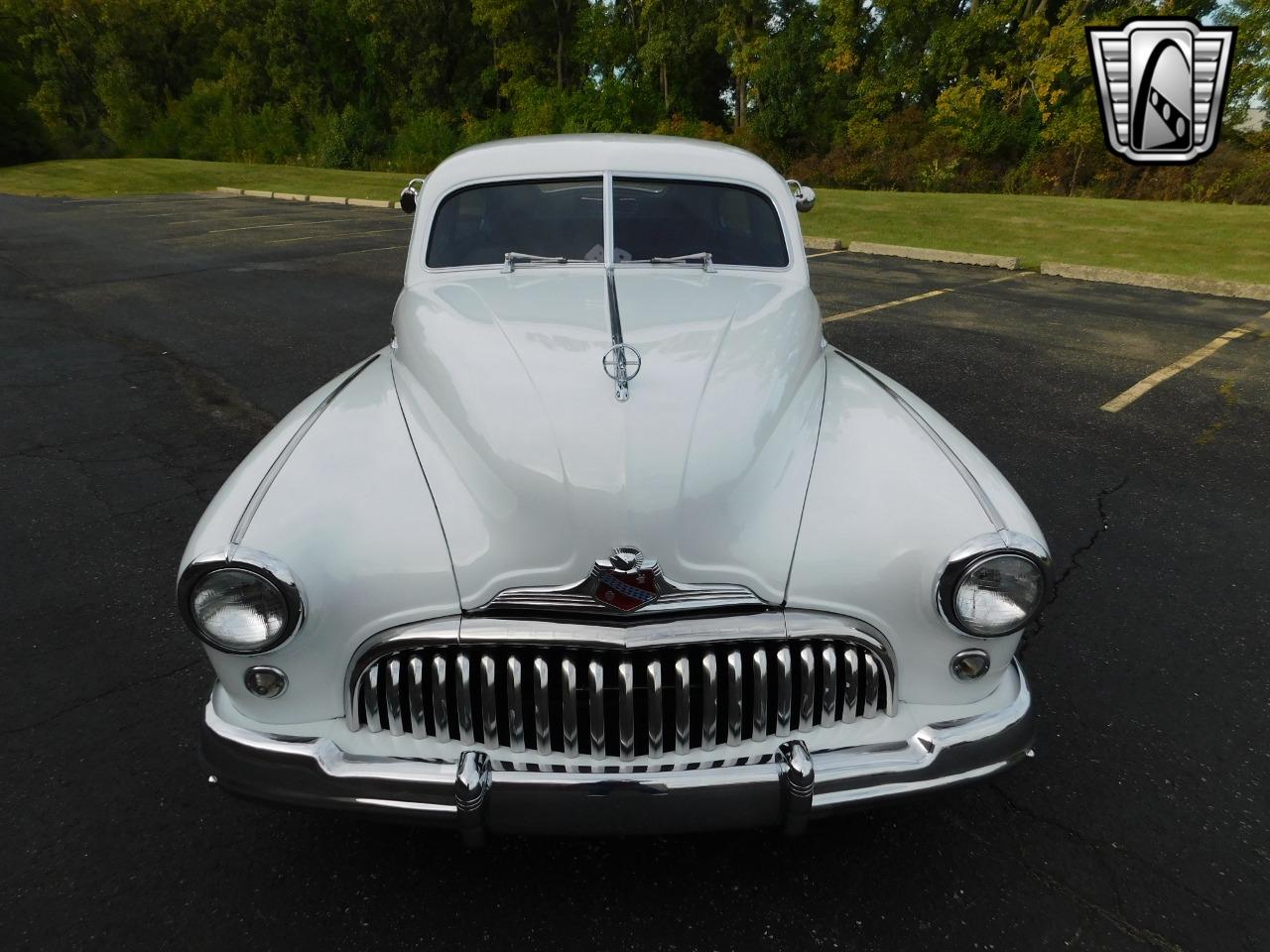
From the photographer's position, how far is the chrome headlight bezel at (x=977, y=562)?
1960 millimetres

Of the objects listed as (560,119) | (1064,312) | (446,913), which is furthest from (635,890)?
(560,119)

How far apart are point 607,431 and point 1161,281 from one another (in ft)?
34.3

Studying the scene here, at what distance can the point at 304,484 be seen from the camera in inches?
87.0

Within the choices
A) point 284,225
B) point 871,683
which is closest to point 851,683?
point 871,683

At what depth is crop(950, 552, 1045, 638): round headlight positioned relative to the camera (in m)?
1.97

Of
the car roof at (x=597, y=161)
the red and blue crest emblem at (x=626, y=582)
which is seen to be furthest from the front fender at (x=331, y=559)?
the car roof at (x=597, y=161)

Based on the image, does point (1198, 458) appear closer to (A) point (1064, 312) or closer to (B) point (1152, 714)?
(B) point (1152, 714)

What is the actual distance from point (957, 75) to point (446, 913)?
31.9 meters

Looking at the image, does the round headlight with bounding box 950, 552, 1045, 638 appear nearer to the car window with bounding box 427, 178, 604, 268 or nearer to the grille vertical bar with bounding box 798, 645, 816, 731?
the grille vertical bar with bounding box 798, 645, 816, 731

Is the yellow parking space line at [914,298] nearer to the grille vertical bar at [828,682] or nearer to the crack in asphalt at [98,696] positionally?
the grille vertical bar at [828,682]

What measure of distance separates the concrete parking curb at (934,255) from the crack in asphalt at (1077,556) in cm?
756

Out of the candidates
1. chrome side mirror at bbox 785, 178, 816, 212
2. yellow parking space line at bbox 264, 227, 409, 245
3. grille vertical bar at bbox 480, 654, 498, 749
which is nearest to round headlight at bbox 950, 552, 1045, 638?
grille vertical bar at bbox 480, 654, 498, 749

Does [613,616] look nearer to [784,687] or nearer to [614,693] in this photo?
[614,693]

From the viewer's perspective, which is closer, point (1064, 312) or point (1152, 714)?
point (1152, 714)
